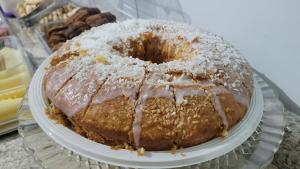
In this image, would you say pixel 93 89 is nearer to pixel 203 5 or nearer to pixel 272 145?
pixel 272 145

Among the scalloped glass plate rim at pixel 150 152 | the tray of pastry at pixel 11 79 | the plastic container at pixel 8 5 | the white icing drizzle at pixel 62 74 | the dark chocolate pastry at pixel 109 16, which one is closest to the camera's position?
the scalloped glass plate rim at pixel 150 152

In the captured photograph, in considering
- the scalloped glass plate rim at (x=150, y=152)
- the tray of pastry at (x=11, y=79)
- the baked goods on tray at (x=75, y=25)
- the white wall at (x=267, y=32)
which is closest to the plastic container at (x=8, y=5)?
the baked goods on tray at (x=75, y=25)

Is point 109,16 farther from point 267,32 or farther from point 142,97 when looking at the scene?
point 142,97

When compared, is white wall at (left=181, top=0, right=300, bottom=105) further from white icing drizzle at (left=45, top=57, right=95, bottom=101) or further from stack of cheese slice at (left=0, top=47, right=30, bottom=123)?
stack of cheese slice at (left=0, top=47, right=30, bottom=123)

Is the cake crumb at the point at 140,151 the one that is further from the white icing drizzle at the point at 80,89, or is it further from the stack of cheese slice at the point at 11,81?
the stack of cheese slice at the point at 11,81

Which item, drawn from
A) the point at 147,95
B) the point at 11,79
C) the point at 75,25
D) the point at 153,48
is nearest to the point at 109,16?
the point at 75,25

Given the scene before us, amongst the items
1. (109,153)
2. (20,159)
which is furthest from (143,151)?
(20,159)
